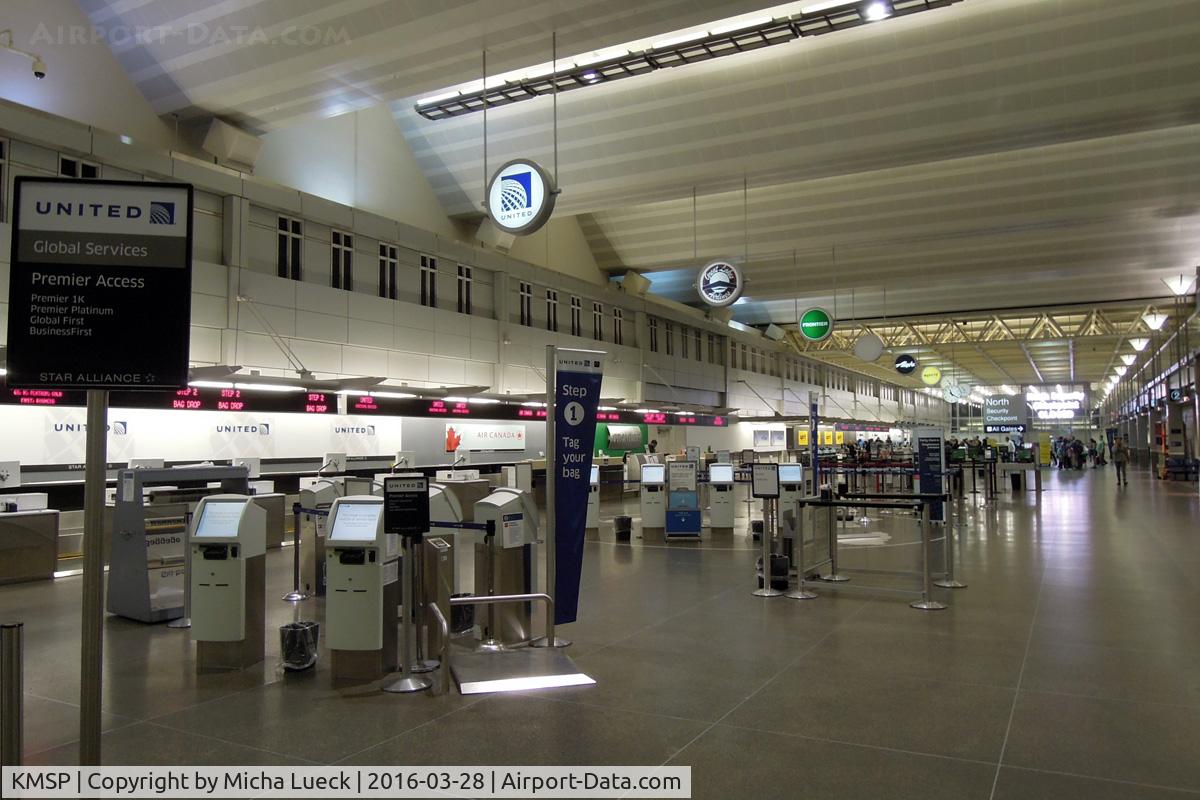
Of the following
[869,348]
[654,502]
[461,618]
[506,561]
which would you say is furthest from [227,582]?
[869,348]

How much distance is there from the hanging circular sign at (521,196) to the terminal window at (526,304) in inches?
334

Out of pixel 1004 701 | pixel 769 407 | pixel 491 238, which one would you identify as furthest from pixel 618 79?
pixel 769 407

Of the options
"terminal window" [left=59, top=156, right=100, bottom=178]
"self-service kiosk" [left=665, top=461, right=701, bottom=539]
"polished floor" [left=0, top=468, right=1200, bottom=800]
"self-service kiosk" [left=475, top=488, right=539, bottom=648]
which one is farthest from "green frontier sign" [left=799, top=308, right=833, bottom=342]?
"terminal window" [left=59, top=156, right=100, bottom=178]

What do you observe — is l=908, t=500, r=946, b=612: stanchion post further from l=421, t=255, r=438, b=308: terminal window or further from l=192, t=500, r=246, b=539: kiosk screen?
l=421, t=255, r=438, b=308: terminal window

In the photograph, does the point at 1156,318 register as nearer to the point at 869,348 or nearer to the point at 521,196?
the point at 869,348

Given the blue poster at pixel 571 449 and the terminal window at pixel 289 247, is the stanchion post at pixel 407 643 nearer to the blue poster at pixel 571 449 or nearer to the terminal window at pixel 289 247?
the blue poster at pixel 571 449

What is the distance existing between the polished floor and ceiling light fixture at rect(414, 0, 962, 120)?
7.52 m

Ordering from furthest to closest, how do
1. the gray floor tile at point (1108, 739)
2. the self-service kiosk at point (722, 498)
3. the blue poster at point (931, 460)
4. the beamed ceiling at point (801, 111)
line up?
the blue poster at point (931, 460), the self-service kiosk at point (722, 498), the beamed ceiling at point (801, 111), the gray floor tile at point (1108, 739)

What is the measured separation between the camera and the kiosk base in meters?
6.08

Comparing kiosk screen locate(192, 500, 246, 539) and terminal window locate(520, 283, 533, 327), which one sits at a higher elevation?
terminal window locate(520, 283, 533, 327)

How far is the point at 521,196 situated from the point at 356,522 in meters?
6.33

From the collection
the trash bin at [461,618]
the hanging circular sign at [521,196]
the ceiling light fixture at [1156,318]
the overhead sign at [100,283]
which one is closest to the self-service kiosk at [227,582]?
the trash bin at [461,618]

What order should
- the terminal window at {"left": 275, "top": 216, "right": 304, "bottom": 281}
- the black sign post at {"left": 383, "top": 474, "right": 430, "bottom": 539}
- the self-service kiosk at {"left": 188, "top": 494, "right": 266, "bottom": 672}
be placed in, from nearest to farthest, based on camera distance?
the black sign post at {"left": 383, "top": 474, "right": 430, "bottom": 539}
the self-service kiosk at {"left": 188, "top": 494, "right": 266, "bottom": 672}
the terminal window at {"left": 275, "top": 216, "right": 304, "bottom": 281}

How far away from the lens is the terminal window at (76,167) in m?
11.1
